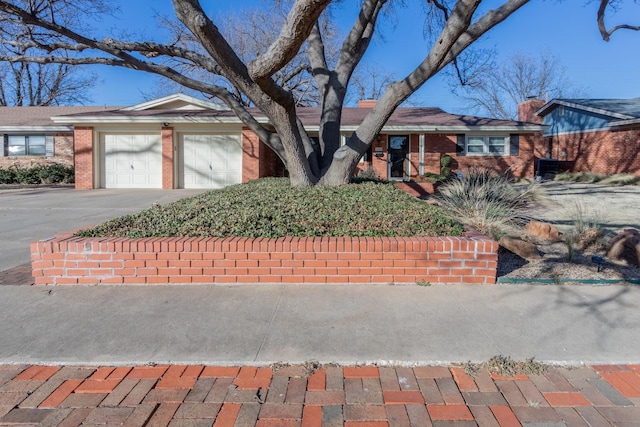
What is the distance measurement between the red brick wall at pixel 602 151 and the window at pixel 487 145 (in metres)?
7.08

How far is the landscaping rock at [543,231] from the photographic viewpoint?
22.0ft

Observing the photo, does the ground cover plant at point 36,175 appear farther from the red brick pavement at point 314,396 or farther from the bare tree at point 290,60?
the red brick pavement at point 314,396

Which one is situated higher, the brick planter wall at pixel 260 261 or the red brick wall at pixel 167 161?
the red brick wall at pixel 167 161

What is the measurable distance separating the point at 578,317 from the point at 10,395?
4.45 meters

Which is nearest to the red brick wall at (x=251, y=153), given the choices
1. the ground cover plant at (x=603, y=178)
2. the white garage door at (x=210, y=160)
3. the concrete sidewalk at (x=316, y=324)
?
the white garage door at (x=210, y=160)

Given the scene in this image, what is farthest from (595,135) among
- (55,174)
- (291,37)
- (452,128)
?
(55,174)

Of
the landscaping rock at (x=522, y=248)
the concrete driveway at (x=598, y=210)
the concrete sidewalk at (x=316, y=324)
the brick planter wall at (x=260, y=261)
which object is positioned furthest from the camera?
the concrete driveway at (x=598, y=210)

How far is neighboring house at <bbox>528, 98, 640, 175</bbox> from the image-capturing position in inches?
789

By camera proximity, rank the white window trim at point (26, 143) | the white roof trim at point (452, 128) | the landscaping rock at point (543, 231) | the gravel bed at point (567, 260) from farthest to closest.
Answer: the white window trim at point (26, 143)
the white roof trim at point (452, 128)
the landscaping rock at point (543, 231)
the gravel bed at point (567, 260)

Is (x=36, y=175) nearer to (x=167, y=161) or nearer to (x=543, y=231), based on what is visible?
(x=167, y=161)

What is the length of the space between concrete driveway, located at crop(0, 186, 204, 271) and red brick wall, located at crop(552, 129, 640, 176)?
21.5m

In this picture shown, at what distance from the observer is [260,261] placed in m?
4.54

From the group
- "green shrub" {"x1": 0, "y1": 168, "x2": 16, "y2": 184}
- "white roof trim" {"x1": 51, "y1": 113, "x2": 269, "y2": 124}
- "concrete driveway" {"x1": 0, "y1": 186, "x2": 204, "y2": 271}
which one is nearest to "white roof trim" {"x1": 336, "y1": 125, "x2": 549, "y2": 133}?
"white roof trim" {"x1": 51, "y1": 113, "x2": 269, "y2": 124}

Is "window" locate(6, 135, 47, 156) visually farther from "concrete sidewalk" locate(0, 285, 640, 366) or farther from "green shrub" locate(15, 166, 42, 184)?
"concrete sidewalk" locate(0, 285, 640, 366)
